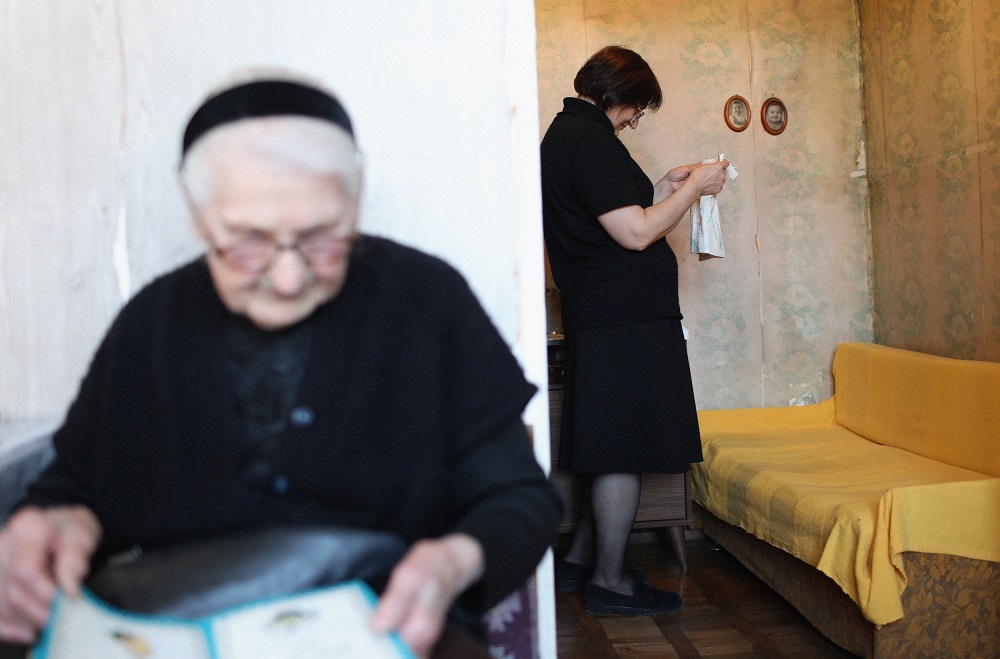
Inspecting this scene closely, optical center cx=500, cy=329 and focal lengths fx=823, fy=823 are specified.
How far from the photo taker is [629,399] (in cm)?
233

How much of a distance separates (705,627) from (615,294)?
1009 millimetres

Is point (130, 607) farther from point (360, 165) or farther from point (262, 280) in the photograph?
point (360, 165)

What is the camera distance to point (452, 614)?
0.81 meters

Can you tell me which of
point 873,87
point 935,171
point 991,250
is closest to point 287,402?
point 991,250

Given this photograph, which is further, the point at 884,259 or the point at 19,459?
the point at 884,259

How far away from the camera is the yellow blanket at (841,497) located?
1.98 m

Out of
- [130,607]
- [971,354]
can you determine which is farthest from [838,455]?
[130,607]

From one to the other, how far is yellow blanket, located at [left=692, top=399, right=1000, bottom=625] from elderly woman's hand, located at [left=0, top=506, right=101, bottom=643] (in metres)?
1.79

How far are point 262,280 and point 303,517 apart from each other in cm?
23

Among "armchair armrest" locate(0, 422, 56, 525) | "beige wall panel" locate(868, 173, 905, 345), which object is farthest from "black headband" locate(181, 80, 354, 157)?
"beige wall panel" locate(868, 173, 905, 345)

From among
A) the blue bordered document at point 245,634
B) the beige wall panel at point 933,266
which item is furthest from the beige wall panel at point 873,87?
the blue bordered document at point 245,634

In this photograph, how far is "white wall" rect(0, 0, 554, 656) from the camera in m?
1.11

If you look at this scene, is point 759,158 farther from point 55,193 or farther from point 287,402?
point 287,402

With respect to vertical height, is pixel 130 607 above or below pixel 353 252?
below
